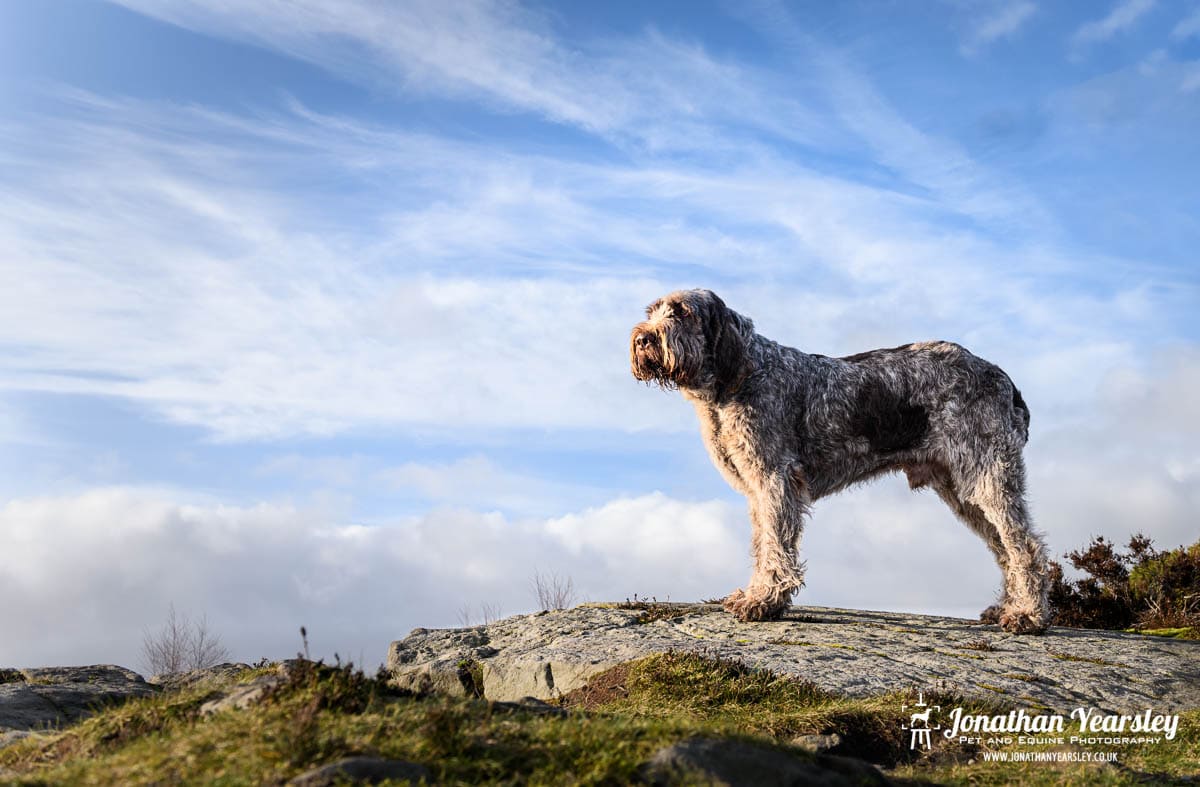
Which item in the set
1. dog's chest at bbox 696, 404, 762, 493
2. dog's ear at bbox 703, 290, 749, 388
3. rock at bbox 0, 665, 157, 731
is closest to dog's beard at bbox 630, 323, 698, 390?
dog's ear at bbox 703, 290, 749, 388

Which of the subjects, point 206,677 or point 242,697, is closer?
point 242,697

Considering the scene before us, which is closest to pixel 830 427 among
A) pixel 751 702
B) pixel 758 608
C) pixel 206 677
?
pixel 758 608

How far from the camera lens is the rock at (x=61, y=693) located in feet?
27.9

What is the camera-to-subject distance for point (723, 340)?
11.5 m

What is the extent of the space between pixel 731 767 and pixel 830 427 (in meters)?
7.77

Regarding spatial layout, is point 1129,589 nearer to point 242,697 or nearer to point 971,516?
point 971,516

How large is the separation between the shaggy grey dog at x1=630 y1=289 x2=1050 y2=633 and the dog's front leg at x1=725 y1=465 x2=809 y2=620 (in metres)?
0.02

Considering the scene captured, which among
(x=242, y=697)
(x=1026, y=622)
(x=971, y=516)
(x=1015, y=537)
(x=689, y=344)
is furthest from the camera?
(x=971, y=516)

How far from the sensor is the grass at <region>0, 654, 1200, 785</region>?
4.50 m

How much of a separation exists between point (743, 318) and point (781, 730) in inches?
218

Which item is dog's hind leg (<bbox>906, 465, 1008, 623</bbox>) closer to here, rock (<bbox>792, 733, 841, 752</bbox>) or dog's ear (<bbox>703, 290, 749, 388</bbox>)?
dog's ear (<bbox>703, 290, 749, 388</bbox>)

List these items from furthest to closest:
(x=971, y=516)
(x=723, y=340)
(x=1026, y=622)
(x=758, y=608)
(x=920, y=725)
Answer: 1. (x=971, y=516)
2. (x=1026, y=622)
3. (x=723, y=340)
4. (x=758, y=608)
5. (x=920, y=725)

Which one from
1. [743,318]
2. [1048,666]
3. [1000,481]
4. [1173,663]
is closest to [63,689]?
[743,318]

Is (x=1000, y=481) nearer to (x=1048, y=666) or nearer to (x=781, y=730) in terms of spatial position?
(x=1048, y=666)
